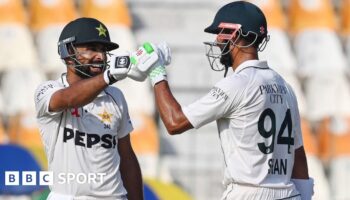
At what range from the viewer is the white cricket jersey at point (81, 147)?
6062 millimetres

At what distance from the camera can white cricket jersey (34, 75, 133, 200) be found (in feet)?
19.9

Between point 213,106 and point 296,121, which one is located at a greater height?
point 213,106

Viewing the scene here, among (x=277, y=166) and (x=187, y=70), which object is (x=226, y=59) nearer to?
(x=277, y=166)

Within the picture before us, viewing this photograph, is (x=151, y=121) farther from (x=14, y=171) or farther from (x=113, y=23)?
(x=14, y=171)

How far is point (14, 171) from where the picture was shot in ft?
27.5

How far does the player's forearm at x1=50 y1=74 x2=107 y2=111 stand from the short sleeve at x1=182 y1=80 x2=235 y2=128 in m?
0.47

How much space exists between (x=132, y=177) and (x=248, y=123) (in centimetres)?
103

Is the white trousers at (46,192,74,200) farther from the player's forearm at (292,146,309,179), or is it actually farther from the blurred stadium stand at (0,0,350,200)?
the blurred stadium stand at (0,0,350,200)

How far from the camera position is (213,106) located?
18.6ft

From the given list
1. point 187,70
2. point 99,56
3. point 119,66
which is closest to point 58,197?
point 99,56

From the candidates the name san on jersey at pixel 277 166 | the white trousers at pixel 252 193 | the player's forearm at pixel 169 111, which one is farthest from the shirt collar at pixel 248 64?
the white trousers at pixel 252 193

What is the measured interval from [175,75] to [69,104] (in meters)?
6.77

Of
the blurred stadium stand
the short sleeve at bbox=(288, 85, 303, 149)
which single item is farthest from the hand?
the blurred stadium stand

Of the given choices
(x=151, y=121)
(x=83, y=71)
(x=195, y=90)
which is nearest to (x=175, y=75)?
(x=195, y=90)
